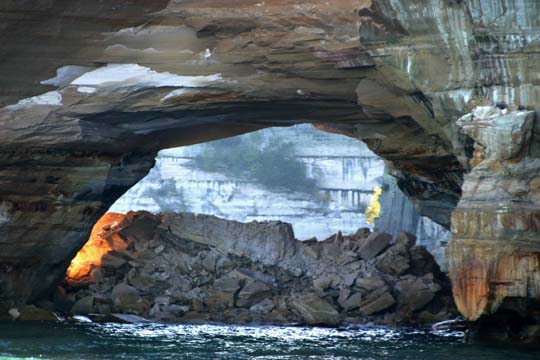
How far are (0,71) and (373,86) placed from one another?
628 centimetres

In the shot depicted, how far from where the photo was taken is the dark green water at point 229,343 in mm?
15523

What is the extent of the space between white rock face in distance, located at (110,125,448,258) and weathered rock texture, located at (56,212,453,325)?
2476cm

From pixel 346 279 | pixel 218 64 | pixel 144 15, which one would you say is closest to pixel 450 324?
pixel 346 279

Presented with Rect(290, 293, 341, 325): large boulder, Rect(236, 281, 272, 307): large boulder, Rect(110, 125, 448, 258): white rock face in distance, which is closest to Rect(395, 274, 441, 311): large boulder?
Rect(290, 293, 341, 325): large boulder

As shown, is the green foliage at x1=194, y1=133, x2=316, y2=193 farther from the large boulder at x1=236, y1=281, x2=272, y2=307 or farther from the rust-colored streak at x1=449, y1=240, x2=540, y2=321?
the rust-colored streak at x1=449, y1=240, x2=540, y2=321

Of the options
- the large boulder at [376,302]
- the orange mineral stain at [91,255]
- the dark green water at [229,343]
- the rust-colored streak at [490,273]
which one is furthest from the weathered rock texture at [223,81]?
the orange mineral stain at [91,255]

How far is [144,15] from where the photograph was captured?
16.4 metres

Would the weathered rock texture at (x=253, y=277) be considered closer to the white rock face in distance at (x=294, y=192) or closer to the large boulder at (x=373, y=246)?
the large boulder at (x=373, y=246)

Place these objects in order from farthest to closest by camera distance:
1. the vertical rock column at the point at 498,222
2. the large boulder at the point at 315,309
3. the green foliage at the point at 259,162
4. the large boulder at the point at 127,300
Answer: the green foliage at the point at 259,162 → the large boulder at the point at 127,300 → the large boulder at the point at 315,309 → the vertical rock column at the point at 498,222

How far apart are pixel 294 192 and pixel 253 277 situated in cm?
2827

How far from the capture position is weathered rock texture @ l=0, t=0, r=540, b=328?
50.1ft

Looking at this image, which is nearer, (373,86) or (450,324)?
(373,86)

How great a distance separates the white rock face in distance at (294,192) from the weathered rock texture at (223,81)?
30169 mm

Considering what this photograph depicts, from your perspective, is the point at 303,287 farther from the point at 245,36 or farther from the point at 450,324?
the point at 245,36
